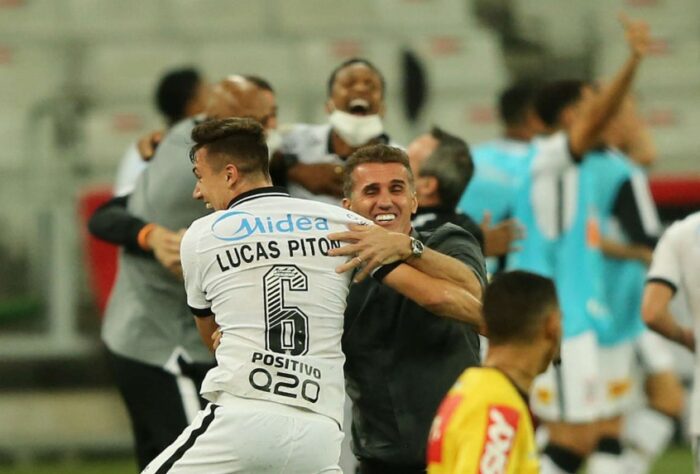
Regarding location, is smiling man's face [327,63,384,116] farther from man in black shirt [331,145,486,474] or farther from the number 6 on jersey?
the number 6 on jersey

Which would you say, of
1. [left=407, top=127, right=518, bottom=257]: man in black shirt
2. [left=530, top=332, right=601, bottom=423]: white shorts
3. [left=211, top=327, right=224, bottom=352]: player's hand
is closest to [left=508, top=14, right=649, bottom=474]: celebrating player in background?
[left=530, top=332, right=601, bottom=423]: white shorts

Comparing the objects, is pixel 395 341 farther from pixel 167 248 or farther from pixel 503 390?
pixel 167 248

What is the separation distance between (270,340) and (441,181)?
1328mm

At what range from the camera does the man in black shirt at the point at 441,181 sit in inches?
208

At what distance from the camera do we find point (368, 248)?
417cm

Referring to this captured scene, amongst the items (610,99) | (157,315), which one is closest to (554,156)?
(610,99)

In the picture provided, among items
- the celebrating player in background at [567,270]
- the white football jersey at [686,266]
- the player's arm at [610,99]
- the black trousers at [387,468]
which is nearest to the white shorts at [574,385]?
the celebrating player in background at [567,270]

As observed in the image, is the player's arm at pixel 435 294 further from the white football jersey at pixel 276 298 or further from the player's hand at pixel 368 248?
the white football jersey at pixel 276 298

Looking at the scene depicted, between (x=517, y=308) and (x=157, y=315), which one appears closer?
(x=517, y=308)

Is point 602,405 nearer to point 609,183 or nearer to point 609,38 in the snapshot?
point 609,183

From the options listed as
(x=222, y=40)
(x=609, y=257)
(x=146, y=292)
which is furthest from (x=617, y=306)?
(x=222, y=40)

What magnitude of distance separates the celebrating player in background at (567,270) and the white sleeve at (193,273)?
3.45 meters

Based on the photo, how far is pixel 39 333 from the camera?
9.95m

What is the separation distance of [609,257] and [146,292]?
2778mm
